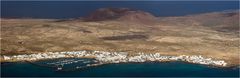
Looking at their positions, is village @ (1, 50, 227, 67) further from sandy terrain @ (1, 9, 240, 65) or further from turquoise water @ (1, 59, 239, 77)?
sandy terrain @ (1, 9, 240, 65)

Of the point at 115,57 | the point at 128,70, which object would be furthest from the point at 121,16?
the point at 128,70

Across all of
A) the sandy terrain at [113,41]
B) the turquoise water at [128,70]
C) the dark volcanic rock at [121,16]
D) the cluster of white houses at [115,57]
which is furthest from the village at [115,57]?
the dark volcanic rock at [121,16]

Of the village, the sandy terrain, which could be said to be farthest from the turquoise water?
the sandy terrain

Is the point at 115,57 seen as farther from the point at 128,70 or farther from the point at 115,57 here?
the point at 128,70

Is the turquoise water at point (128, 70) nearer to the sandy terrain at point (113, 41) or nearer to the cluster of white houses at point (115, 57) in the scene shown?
the cluster of white houses at point (115, 57)

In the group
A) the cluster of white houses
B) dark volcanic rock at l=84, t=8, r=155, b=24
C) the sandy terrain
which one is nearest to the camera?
the cluster of white houses

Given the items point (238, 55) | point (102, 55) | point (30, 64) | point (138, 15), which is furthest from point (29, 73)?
point (138, 15)
